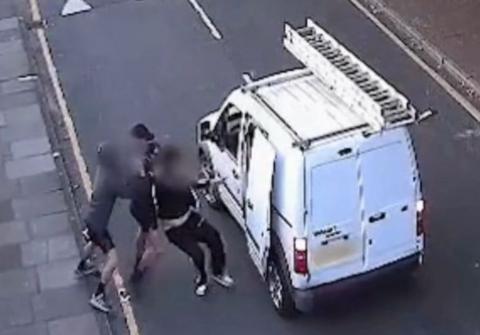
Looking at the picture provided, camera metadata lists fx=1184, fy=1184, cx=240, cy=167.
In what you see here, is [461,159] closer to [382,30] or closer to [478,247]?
[478,247]

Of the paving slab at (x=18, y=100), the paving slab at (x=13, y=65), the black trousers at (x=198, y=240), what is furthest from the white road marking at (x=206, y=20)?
the black trousers at (x=198, y=240)

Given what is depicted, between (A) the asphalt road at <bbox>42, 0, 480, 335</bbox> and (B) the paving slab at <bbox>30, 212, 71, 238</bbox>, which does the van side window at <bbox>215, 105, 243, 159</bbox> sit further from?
(B) the paving slab at <bbox>30, 212, 71, 238</bbox>

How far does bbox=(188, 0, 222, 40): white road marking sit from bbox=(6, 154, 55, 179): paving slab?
14.5 ft

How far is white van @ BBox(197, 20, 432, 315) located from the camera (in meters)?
11.4

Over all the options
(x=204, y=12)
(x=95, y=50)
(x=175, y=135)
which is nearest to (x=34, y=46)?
(x=95, y=50)

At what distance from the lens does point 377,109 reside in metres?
11.4

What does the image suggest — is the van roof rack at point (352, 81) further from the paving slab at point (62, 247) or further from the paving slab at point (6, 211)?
the paving slab at point (6, 211)

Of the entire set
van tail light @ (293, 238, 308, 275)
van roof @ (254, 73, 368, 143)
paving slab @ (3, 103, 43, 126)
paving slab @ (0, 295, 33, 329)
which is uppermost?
van roof @ (254, 73, 368, 143)

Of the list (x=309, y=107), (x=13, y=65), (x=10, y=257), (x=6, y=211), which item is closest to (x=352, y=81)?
(x=309, y=107)

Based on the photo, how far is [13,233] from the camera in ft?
48.1

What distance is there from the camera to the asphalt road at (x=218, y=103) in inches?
491

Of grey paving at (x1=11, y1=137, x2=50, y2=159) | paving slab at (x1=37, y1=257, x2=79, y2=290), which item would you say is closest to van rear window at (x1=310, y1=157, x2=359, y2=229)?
paving slab at (x1=37, y1=257, x2=79, y2=290)

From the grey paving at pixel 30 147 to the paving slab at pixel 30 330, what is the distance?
4229mm

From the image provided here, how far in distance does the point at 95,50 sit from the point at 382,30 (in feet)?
15.6
